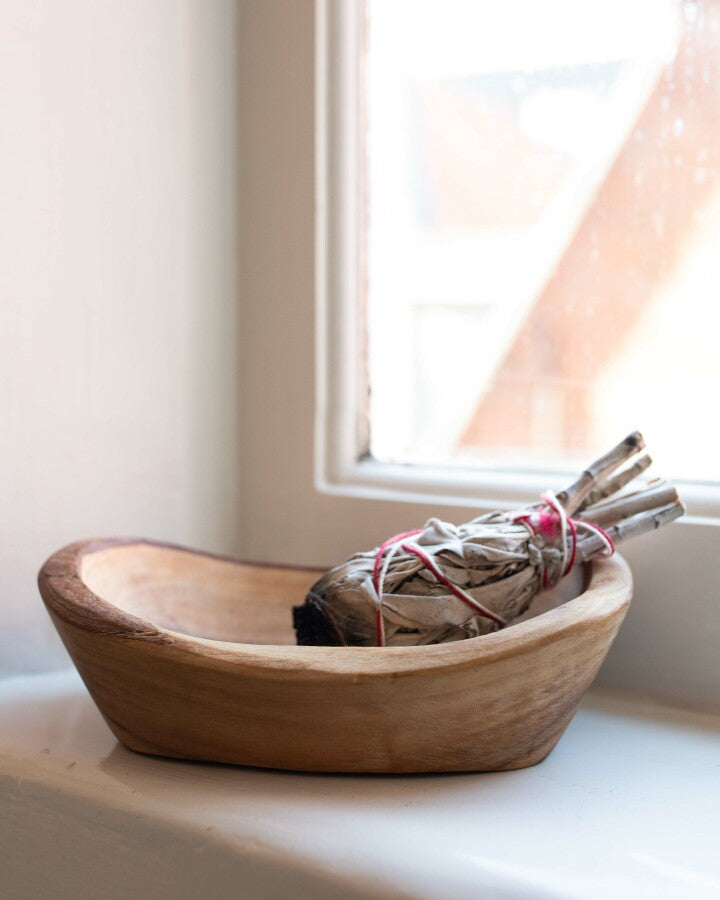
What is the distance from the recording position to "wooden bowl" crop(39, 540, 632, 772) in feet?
1.21

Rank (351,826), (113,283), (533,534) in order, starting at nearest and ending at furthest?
1. (351,826)
2. (533,534)
3. (113,283)

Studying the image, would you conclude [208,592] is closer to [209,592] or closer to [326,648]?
[209,592]

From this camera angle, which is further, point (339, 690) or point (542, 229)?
point (542, 229)

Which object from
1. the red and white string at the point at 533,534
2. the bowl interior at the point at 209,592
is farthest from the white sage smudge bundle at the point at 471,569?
the bowl interior at the point at 209,592

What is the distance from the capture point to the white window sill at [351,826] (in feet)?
1.09

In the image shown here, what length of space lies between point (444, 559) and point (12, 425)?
25 centimetres

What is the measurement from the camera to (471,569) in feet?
1.46

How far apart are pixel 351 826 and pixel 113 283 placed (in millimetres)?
363

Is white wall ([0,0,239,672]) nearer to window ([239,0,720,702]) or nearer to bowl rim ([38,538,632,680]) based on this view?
window ([239,0,720,702])

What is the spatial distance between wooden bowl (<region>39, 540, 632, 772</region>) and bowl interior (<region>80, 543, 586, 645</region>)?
0.31 feet

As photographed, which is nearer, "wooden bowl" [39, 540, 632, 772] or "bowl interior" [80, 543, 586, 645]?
"wooden bowl" [39, 540, 632, 772]

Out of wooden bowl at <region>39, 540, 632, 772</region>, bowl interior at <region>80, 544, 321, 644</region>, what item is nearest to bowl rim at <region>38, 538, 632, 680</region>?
wooden bowl at <region>39, 540, 632, 772</region>

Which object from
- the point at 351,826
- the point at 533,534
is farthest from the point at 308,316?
the point at 351,826

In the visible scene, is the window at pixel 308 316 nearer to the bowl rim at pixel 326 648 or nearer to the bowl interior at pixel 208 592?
the bowl interior at pixel 208 592
